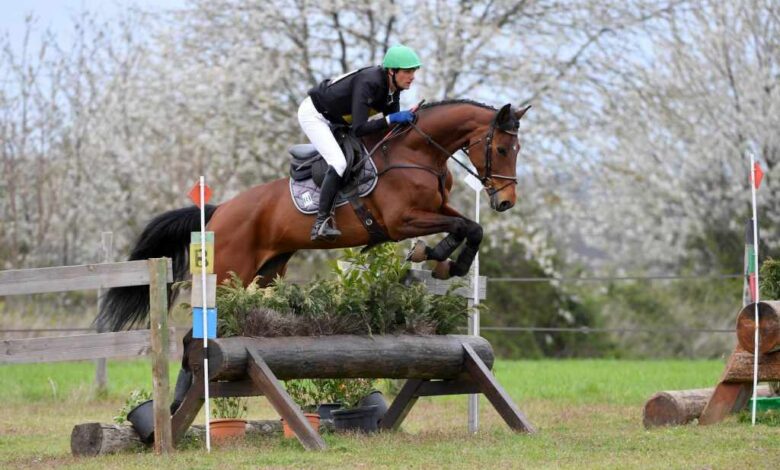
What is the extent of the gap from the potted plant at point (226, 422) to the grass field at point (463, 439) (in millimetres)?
209

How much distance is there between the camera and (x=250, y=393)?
6406 millimetres

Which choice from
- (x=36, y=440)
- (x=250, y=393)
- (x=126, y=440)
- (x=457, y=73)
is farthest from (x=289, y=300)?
(x=457, y=73)

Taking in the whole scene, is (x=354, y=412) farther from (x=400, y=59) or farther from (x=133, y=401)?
(x=400, y=59)

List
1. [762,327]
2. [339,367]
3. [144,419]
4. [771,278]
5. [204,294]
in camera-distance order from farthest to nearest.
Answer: [771,278] < [762,327] < [339,367] < [144,419] < [204,294]

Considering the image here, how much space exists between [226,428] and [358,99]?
2250 millimetres

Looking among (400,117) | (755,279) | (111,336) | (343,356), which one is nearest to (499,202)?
(400,117)

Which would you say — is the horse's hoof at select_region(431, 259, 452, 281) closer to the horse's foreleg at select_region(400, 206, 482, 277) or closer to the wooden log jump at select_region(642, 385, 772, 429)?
the horse's foreleg at select_region(400, 206, 482, 277)

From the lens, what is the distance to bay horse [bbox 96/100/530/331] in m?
7.06

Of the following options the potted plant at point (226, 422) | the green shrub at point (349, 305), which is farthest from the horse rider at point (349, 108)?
the potted plant at point (226, 422)

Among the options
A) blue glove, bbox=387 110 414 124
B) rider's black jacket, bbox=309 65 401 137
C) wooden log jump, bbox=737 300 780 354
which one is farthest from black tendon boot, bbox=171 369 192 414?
wooden log jump, bbox=737 300 780 354

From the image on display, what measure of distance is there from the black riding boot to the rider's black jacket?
1.10 feet

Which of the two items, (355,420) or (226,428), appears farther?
(355,420)

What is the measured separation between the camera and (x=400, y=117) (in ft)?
23.4

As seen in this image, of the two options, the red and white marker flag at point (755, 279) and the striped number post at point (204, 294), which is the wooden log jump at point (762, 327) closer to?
the red and white marker flag at point (755, 279)
